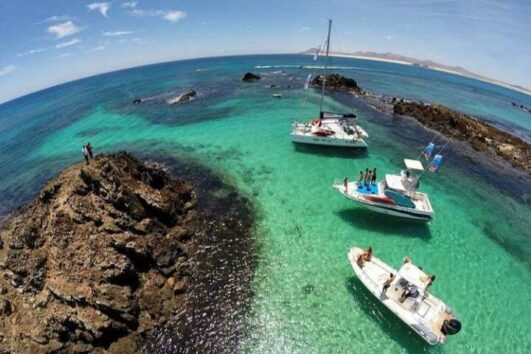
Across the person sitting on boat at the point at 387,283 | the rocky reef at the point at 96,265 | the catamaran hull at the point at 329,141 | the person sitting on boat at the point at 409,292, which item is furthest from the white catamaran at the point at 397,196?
the catamaran hull at the point at 329,141

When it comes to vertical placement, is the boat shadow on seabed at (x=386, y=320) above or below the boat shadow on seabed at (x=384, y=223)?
below

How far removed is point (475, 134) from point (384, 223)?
30878mm

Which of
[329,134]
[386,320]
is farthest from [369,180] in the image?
[386,320]

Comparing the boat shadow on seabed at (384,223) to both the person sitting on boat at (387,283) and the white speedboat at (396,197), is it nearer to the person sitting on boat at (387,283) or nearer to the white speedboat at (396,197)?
the white speedboat at (396,197)

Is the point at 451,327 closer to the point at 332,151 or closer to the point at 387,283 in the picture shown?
the point at 387,283

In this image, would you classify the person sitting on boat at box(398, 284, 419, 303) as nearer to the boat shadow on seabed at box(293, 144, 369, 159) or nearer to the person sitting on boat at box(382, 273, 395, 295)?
the person sitting on boat at box(382, 273, 395, 295)

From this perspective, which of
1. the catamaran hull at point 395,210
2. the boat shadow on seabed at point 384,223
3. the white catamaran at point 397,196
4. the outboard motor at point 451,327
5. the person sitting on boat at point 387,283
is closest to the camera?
the outboard motor at point 451,327

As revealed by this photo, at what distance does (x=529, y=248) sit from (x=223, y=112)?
44.8 m

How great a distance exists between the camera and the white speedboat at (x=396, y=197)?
21406 mm

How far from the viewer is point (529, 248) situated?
21109 mm

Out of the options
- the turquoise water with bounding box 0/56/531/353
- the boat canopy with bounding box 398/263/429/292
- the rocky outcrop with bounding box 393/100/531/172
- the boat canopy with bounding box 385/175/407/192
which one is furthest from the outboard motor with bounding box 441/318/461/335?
the rocky outcrop with bounding box 393/100/531/172

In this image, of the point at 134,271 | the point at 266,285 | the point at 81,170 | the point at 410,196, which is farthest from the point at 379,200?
the point at 81,170

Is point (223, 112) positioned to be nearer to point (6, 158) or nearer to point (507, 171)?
point (6, 158)

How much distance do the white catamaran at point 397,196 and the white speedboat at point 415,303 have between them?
6898mm
